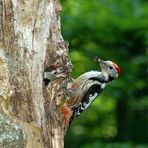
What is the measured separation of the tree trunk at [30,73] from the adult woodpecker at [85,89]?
1.13 ft

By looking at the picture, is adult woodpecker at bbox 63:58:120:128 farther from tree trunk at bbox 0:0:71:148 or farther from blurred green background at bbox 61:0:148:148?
blurred green background at bbox 61:0:148:148

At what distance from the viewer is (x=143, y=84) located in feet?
38.8

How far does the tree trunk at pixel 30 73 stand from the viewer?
4.57 meters

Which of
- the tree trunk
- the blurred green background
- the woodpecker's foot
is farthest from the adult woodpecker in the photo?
the blurred green background

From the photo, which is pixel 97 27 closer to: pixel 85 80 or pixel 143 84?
pixel 143 84

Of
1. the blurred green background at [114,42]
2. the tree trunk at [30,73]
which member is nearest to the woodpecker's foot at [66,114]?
the tree trunk at [30,73]

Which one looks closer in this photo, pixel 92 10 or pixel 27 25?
pixel 27 25

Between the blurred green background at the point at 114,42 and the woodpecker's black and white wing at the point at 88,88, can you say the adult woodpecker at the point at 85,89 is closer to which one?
the woodpecker's black and white wing at the point at 88,88

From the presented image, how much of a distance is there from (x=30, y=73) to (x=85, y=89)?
1.13 metres

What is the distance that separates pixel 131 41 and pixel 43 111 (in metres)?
6.58

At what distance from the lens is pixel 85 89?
579 cm

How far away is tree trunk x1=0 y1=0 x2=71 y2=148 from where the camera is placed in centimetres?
457

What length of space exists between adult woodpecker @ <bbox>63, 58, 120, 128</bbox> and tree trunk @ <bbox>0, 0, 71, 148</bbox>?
0.34m

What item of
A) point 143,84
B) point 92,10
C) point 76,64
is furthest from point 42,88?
point 143,84
